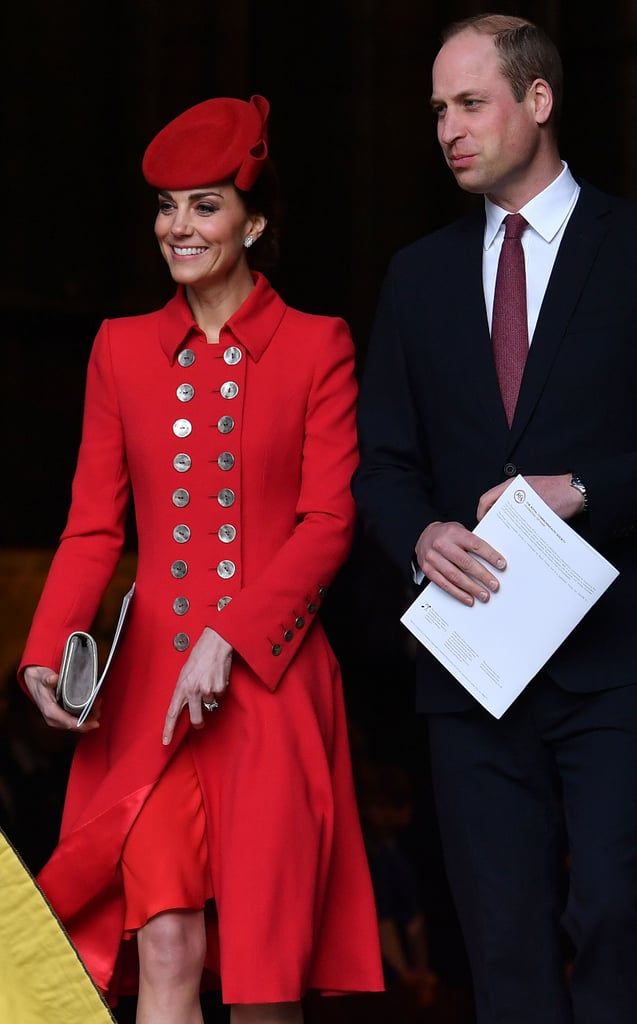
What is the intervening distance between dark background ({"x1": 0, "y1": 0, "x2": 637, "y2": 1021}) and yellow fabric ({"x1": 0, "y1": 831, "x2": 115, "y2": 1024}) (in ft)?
9.28

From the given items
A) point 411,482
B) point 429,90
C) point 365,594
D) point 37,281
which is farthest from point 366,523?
point 429,90

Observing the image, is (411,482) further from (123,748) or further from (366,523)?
(123,748)

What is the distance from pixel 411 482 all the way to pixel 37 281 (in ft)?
10.7

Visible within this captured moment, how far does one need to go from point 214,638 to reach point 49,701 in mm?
328

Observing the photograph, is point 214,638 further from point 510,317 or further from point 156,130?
point 156,130

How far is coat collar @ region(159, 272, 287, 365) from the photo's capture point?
351 cm

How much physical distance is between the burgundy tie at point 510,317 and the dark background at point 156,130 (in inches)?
101

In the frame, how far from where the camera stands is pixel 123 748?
3422mm

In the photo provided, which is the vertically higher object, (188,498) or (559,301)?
(559,301)

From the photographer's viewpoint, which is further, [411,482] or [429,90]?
[429,90]

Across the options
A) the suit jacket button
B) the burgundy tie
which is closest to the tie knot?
the burgundy tie

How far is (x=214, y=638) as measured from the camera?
330 centimetres

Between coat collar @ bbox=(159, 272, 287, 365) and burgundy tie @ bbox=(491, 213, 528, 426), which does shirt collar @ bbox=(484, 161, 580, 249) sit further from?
coat collar @ bbox=(159, 272, 287, 365)

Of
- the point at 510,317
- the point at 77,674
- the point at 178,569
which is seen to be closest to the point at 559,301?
the point at 510,317
